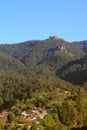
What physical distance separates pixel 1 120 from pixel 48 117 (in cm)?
966

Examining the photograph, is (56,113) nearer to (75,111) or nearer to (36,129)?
(75,111)

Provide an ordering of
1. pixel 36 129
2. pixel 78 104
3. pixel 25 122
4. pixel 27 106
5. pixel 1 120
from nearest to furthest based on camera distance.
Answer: pixel 36 129 < pixel 25 122 < pixel 1 120 < pixel 78 104 < pixel 27 106

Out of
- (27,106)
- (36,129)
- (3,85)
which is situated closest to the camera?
(36,129)

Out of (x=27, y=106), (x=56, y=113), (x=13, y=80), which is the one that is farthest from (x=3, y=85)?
(x=56, y=113)

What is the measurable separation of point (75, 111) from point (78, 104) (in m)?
4.78

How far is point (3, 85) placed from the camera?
166 metres

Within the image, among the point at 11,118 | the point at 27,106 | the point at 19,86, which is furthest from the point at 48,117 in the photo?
the point at 19,86

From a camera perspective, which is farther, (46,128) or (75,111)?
(75,111)

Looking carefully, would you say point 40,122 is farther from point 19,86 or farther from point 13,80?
point 13,80

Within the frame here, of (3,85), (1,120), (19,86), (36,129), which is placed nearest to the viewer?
(36,129)

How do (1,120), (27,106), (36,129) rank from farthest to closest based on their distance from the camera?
1. (27,106)
2. (1,120)
3. (36,129)

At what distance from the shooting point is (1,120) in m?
69.1

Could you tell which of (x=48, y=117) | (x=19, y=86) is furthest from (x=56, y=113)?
(x=19, y=86)

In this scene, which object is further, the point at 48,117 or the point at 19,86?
the point at 19,86
